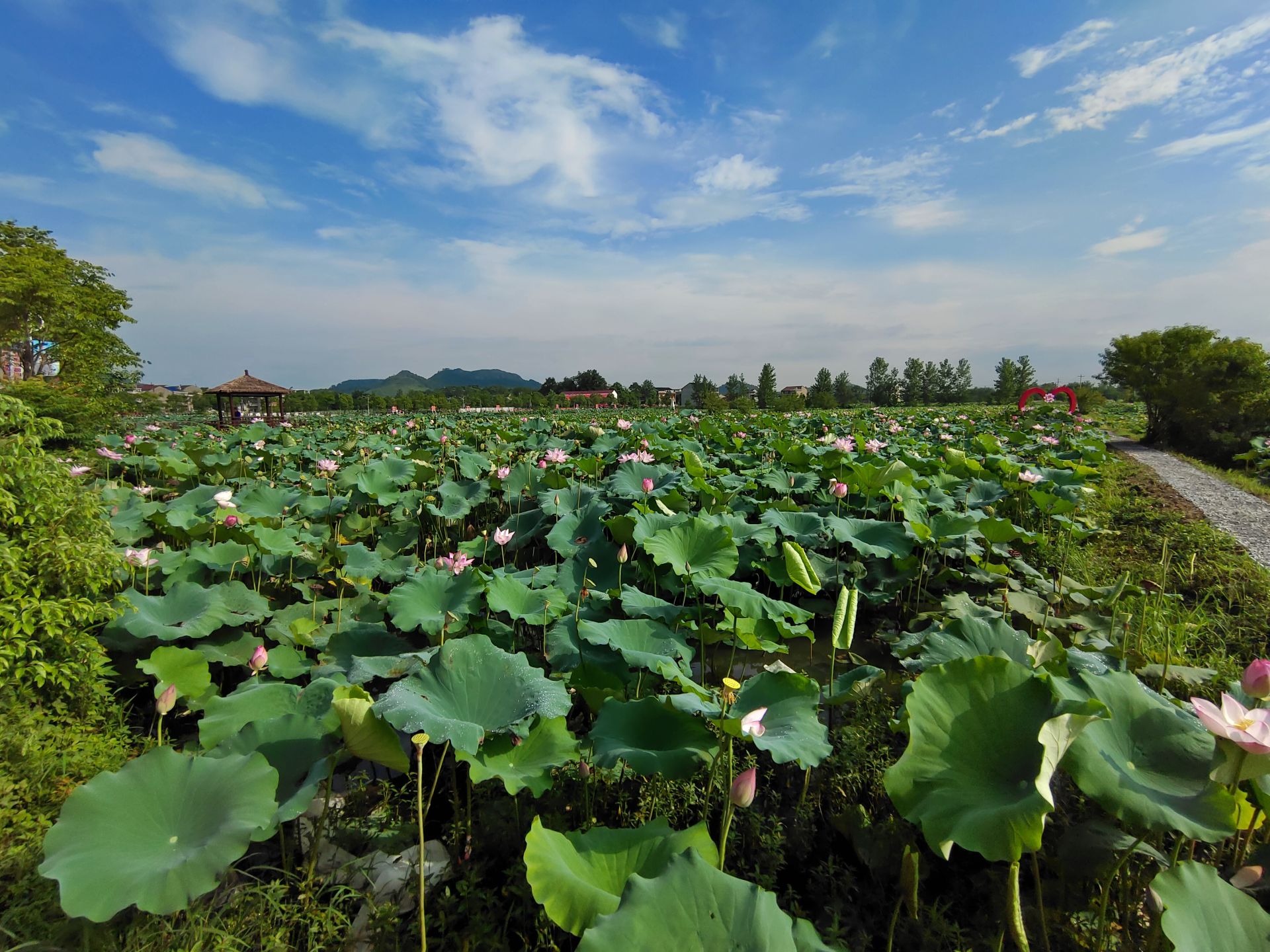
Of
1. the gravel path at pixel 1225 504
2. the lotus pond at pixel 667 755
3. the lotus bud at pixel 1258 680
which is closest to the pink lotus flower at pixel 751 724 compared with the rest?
the lotus pond at pixel 667 755

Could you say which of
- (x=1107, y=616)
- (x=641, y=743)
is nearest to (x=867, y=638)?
(x=1107, y=616)

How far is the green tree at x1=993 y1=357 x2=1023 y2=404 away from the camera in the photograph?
143 ft

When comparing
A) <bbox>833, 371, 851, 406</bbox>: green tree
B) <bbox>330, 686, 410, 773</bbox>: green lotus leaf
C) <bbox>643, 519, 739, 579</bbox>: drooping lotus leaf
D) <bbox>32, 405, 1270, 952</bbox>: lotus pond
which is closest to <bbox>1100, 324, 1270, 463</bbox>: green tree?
<bbox>32, 405, 1270, 952</bbox>: lotus pond

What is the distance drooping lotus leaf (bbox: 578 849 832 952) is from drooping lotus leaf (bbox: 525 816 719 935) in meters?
0.10

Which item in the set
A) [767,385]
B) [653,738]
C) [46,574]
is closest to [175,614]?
[46,574]

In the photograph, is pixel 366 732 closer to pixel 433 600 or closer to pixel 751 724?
pixel 751 724

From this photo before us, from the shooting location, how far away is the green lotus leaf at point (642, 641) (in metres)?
1.90

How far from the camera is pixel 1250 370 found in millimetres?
11078

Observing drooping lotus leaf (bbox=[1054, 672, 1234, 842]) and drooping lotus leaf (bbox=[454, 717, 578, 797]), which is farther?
drooping lotus leaf (bbox=[454, 717, 578, 797])

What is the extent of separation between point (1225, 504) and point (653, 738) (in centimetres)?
792

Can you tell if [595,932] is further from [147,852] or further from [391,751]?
[147,852]

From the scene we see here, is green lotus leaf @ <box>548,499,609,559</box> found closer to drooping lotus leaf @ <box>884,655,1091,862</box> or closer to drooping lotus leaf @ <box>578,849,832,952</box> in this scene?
drooping lotus leaf @ <box>884,655,1091,862</box>

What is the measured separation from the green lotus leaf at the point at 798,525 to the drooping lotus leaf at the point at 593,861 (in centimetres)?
233

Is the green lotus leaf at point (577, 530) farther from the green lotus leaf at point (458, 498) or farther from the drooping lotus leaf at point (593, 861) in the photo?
the drooping lotus leaf at point (593, 861)
